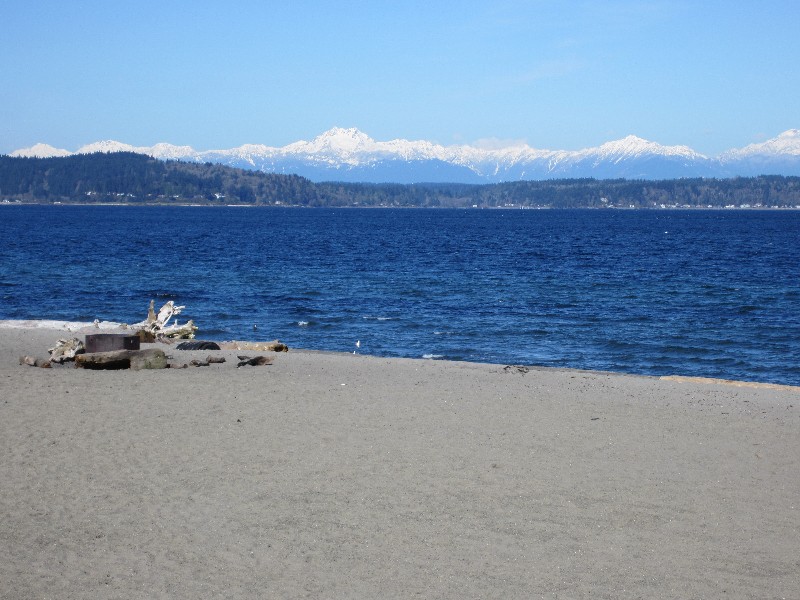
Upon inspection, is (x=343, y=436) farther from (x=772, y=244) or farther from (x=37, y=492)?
(x=772, y=244)

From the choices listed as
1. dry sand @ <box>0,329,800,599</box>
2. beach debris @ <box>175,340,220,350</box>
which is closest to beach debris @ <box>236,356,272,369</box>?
dry sand @ <box>0,329,800,599</box>

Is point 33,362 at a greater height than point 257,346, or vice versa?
point 33,362

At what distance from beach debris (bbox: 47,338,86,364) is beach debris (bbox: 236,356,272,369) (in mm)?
3232

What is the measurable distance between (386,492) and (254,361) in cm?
873

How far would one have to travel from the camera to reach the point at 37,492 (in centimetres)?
984

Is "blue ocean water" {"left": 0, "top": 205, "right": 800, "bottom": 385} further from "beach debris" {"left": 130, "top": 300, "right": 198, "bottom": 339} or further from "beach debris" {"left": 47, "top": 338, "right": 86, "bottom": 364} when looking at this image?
"beach debris" {"left": 47, "top": 338, "right": 86, "bottom": 364}

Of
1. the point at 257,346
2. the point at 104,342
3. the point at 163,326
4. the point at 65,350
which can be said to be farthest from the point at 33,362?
the point at 163,326

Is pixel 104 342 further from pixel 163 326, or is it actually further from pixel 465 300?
pixel 465 300

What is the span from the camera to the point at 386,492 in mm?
10250

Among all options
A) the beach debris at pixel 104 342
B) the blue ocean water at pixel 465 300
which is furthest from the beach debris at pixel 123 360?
the blue ocean water at pixel 465 300

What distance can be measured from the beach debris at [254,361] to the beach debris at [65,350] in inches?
127

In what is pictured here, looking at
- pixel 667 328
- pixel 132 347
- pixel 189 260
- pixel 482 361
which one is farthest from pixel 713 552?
pixel 189 260

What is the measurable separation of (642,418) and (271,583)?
27.5 ft

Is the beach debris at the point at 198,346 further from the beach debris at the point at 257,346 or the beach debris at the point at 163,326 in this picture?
the beach debris at the point at 163,326
